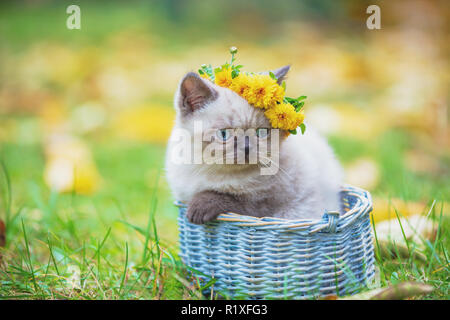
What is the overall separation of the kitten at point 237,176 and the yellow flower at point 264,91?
44 mm

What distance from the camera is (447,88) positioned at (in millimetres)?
4180

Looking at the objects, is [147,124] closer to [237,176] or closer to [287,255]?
[237,176]

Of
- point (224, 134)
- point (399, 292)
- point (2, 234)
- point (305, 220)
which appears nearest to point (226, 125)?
point (224, 134)

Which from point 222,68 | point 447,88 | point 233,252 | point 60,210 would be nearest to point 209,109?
point 222,68

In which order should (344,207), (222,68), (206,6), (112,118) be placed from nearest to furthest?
1. (222,68)
2. (344,207)
3. (112,118)
4. (206,6)

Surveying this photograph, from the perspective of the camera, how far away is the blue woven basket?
4.93 ft

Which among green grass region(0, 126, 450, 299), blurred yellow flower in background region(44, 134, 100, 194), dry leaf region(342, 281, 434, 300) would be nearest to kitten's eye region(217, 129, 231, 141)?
green grass region(0, 126, 450, 299)

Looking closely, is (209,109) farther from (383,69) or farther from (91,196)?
(383,69)

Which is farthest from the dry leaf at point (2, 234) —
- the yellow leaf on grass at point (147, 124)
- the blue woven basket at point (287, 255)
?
the yellow leaf on grass at point (147, 124)

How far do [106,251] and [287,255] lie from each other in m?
0.82

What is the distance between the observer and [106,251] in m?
1.93

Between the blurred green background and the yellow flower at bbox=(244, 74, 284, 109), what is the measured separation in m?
0.91
